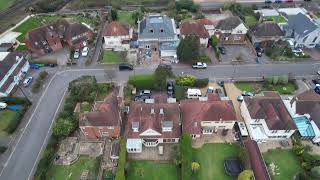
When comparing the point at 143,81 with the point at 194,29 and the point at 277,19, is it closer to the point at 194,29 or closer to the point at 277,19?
the point at 194,29

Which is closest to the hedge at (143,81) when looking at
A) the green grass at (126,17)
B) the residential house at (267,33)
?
the green grass at (126,17)

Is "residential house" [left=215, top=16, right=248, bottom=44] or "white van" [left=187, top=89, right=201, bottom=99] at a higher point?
"residential house" [left=215, top=16, right=248, bottom=44]

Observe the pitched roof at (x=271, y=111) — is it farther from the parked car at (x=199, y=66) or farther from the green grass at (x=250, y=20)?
the green grass at (x=250, y=20)

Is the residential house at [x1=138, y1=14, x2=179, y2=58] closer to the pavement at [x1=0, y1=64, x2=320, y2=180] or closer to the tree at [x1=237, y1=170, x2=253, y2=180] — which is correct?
the pavement at [x1=0, y1=64, x2=320, y2=180]

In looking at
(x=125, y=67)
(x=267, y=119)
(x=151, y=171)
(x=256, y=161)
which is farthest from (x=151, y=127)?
(x=125, y=67)

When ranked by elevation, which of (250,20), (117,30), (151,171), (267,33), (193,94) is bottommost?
(151,171)

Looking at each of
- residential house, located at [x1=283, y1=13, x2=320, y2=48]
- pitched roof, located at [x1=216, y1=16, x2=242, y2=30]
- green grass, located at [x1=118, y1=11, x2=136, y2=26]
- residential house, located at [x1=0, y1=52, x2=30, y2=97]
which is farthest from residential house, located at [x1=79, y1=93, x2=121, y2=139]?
residential house, located at [x1=283, y1=13, x2=320, y2=48]
